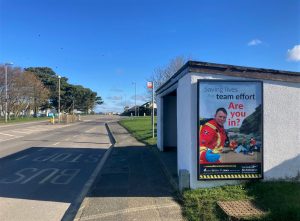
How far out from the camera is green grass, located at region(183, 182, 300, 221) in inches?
260

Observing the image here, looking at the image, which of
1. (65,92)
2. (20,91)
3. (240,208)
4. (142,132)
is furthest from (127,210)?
(65,92)

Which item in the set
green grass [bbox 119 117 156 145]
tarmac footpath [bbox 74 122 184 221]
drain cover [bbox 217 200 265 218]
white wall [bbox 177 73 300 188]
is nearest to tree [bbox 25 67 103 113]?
green grass [bbox 119 117 156 145]

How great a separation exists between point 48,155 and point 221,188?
11.0 m

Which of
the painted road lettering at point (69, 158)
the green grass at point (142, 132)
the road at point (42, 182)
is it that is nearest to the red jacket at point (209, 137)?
the road at point (42, 182)

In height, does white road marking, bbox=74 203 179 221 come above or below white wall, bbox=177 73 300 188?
below

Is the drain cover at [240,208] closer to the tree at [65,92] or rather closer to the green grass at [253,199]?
the green grass at [253,199]

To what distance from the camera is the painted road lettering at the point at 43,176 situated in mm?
11211

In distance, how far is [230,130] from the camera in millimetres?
8898

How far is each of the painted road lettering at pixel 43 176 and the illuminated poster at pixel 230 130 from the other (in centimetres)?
432

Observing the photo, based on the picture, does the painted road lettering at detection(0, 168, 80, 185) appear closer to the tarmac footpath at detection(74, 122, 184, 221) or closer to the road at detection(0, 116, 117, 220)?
the road at detection(0, 116, 117, 220)

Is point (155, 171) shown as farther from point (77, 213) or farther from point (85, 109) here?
point (85, 109)

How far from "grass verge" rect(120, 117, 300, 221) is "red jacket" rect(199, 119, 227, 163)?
2.65ft

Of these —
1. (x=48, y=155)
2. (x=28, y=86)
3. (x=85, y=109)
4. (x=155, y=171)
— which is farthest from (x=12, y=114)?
(x=155, y=171)

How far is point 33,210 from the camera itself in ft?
26.2
